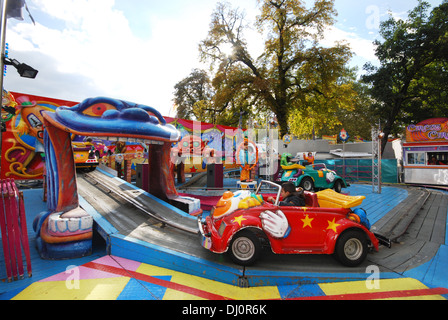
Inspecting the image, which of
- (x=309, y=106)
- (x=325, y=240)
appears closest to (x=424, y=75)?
(x=309, y=106)

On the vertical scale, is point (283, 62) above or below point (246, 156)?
above

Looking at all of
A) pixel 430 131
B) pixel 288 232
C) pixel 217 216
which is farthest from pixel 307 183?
pixel 430 131

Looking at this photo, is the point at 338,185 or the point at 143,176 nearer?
the point at 143,176

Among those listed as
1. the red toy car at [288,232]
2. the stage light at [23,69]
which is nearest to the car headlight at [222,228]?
the red toy car at [288,232]

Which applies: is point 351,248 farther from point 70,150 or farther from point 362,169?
point 362,169

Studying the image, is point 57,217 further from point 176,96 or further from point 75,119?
point 176,96

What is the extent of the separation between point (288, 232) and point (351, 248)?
106 cm

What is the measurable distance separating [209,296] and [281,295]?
2.83ft

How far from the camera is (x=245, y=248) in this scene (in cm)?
347

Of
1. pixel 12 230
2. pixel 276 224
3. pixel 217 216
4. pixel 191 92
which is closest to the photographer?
pixel 12 230

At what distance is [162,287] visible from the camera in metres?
2.96

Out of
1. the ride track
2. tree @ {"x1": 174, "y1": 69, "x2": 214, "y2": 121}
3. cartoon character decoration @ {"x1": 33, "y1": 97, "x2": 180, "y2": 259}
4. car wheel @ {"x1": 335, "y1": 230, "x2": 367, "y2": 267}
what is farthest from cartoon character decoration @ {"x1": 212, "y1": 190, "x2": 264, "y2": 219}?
tree @ {"x1": 174, "y1": 69, "x2": 214, "y2": 121}

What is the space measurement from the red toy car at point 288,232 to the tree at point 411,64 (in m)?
17.9

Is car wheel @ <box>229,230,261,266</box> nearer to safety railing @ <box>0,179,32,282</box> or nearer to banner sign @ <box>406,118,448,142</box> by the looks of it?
safety railing @ <box>0,179,32,282</box>
